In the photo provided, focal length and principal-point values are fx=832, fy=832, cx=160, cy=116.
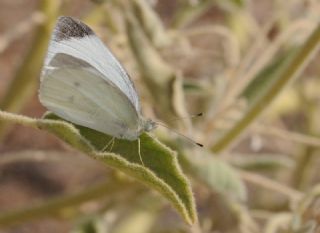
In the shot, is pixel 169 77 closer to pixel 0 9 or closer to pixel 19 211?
pixel 19 211

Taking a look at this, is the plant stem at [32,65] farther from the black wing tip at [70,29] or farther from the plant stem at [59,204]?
the black wing tip at [70,29]

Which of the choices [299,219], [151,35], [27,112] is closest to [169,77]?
[151,35]

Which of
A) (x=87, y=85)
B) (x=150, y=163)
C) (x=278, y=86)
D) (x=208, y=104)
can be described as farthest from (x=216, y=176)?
(x=208, y=104)

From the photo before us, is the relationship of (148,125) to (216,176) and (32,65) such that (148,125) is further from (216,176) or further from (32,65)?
(32,65)

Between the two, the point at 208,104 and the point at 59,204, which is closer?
the point at 59,204

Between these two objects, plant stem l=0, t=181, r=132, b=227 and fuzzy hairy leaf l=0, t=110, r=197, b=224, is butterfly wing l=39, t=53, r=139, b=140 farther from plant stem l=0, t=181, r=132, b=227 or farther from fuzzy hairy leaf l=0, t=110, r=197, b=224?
plant stem l=0, t=181, r=132, b=227

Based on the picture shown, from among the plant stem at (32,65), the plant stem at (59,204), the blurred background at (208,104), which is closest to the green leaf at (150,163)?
the blurred background at (208,104)
